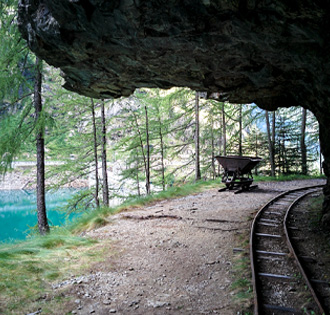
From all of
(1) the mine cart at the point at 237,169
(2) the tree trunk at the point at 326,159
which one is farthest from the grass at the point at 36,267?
(1) the mine cart at the point at 237,169

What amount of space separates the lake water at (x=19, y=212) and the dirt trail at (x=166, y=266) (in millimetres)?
15262

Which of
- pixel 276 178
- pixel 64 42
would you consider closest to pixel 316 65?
pixel 64 42

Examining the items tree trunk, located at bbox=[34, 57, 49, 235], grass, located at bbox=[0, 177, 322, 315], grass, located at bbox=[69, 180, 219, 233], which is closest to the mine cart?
grass, located at bbox=[69, 180, 219, 233]

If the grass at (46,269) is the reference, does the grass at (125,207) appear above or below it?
above

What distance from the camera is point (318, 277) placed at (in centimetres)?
433

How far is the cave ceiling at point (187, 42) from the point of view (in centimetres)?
428

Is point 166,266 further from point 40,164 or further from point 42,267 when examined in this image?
point 40,164

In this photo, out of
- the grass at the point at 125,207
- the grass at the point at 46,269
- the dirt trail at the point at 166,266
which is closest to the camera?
the grass at the point at 46,269

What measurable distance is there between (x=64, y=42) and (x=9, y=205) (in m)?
36.8

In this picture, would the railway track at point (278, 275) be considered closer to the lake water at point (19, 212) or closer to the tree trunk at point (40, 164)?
the tree trunk at point (40, 164)

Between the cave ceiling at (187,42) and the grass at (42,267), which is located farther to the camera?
the cave ceiling at (187,42)

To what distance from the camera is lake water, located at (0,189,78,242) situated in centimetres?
2433

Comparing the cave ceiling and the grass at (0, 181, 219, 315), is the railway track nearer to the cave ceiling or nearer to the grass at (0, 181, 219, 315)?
the grass at (0, 181, 219, 315)

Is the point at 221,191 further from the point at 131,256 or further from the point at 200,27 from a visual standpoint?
the point at 200,27
